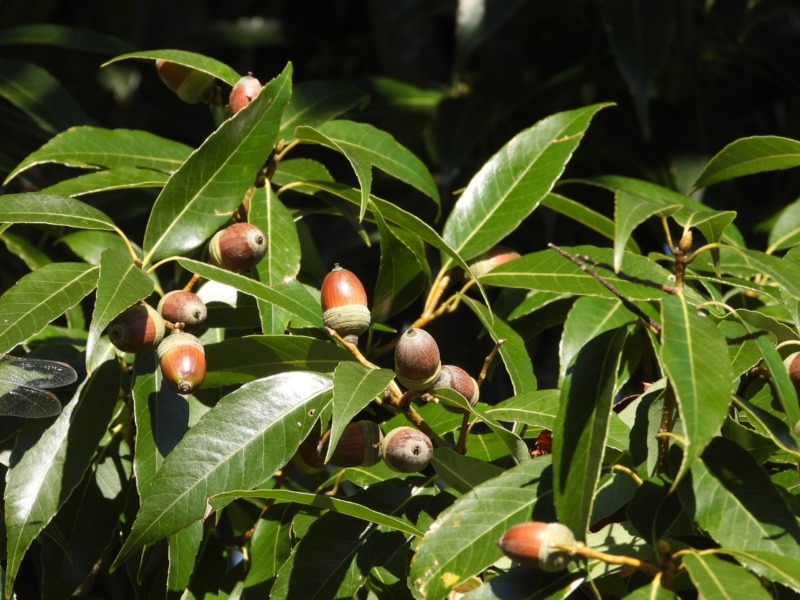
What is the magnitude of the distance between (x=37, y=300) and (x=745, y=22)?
171 centimetres

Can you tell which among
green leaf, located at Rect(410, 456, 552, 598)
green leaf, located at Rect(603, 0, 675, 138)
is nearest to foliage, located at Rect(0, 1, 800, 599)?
green leaf, located at Rect(410, 456, 552, 598)

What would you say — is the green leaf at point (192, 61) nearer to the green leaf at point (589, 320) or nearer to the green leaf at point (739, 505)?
the green leaf at point (589, 320)

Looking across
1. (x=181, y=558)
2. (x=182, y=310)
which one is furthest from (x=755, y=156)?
(x=181, y=558)

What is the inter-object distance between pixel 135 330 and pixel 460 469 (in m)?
0.33

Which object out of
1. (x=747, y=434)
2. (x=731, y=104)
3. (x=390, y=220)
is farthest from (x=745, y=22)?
(x=747, y=434)

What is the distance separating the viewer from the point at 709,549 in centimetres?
88

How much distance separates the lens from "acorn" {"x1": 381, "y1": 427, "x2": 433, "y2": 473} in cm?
95

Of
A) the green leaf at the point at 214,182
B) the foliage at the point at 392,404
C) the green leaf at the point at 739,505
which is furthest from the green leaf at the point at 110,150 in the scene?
the green leaf at the point at 739,505

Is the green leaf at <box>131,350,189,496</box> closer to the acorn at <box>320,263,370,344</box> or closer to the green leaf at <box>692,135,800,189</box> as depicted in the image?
the acorn at <box>320,263,370,344</box>

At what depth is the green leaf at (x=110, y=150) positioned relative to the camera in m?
1.29

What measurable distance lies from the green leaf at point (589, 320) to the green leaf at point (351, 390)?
0.29 m

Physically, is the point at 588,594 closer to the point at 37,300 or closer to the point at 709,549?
the point at 709,549

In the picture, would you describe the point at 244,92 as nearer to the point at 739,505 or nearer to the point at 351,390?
the point at 351,390

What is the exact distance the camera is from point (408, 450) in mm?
955
